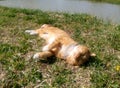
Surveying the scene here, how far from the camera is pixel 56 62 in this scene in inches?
201

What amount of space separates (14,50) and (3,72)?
0.76 meters

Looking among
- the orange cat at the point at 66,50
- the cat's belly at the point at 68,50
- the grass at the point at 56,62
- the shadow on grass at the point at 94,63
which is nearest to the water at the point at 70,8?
the grass at the point at 56,62

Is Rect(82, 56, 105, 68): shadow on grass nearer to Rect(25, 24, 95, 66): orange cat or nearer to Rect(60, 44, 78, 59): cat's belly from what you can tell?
Rect(25, 24, 95, 66): orange cat

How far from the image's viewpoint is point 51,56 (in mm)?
5125

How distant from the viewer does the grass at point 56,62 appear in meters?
4.61

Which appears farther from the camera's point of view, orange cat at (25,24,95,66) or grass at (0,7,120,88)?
orange cat at (25,24,95,66)

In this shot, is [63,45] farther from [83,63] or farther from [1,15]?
[1,15]

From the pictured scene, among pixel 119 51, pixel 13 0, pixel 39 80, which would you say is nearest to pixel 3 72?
pixel 39 80

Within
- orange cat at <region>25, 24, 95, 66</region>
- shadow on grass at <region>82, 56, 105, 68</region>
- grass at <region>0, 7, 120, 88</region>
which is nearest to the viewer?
grass at <region>0, 7, 120, 88</region>

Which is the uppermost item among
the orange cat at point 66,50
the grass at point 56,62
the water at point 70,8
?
the orange cat at point 66,50

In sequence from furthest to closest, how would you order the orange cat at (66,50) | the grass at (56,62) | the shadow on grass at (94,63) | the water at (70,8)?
the water at (70,8) → the shadow on grass at (94,63) → the orange cat at (66,50) → the grass at (56,62)

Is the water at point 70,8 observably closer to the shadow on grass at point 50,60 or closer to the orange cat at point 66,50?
the orange cat at point 66,50

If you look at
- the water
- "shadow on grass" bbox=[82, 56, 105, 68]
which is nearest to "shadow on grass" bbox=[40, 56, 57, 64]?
"shadow on grass" bbox=[82, 56, 105, 68]

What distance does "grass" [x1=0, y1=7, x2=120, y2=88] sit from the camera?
4.61 metres
